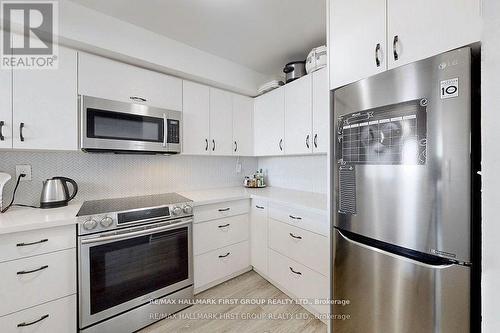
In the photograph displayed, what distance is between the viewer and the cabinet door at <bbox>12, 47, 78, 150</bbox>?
4.57 feet

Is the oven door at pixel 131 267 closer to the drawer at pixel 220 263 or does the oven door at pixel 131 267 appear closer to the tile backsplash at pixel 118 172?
the drawer at pixel 220 263

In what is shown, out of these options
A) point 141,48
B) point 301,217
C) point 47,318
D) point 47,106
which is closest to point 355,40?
point 301,217

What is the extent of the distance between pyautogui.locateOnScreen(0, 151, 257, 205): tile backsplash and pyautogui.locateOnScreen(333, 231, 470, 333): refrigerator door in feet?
5.98

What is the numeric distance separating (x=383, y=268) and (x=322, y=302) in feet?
2.51

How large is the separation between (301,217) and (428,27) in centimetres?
139

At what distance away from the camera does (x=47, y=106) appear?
1.47m

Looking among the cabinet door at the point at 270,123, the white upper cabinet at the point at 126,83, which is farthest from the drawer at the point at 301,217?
the white upper cabinet at the point at 126,83

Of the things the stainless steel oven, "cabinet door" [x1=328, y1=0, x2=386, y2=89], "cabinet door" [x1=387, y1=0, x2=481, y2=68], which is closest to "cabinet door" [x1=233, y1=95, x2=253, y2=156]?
the stainless steel oven

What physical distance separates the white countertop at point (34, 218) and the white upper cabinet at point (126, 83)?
3.00ft

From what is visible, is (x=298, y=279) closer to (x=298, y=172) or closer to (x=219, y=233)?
(x=219, y=233)

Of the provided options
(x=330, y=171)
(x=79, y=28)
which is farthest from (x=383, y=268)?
(x=79, y=28)

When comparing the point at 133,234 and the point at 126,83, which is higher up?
the point at 126,83

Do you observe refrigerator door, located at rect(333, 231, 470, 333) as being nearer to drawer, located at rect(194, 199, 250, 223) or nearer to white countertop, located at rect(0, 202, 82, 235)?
drawer, located at rect(194, 199, 250, 223)

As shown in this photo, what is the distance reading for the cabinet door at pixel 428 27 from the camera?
2.64ft
